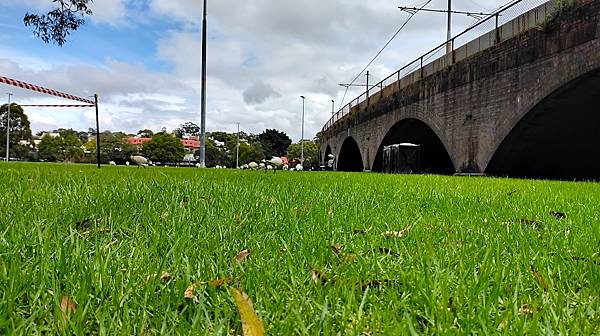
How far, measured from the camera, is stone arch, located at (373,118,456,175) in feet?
84.9

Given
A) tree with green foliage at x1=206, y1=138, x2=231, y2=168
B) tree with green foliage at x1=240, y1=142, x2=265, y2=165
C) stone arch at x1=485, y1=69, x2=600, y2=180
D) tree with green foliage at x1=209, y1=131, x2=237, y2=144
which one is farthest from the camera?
tree with green foliage at x1=209, y1=131, x2=237, y2=144

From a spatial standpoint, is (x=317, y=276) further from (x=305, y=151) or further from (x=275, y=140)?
(x=275, y=140)

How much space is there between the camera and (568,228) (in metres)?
3.14

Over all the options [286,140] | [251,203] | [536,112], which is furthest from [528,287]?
[286,140]

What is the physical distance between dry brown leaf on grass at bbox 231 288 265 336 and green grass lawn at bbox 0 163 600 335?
6 cm

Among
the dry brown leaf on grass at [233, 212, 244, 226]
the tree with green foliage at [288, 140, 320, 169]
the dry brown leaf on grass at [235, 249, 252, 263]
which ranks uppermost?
the tree with green foliage at [288, 140, 320, 169]

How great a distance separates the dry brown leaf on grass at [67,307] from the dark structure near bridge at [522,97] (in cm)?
1222

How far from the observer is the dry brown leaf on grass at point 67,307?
1.31 metres

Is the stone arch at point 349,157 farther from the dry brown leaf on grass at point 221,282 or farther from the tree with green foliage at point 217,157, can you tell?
the tree with green foliage at point 217,157

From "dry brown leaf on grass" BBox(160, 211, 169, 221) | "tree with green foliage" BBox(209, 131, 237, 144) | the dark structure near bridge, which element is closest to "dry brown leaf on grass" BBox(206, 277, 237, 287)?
"dry brown leaf on grass" BBox(160, 211, 169, 221)

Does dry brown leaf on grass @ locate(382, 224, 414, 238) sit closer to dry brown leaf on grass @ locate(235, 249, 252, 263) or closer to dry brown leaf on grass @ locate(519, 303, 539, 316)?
dry brown leaf on grass @ locate(235, 249, 252, 263)

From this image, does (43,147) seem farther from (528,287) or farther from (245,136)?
(528,287)

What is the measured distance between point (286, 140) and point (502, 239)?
111533 millimetres

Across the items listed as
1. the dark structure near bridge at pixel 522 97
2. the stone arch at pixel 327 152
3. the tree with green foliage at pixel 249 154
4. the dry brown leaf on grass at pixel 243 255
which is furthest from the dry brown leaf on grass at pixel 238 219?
the tree with green foliage at pixel 249 154
